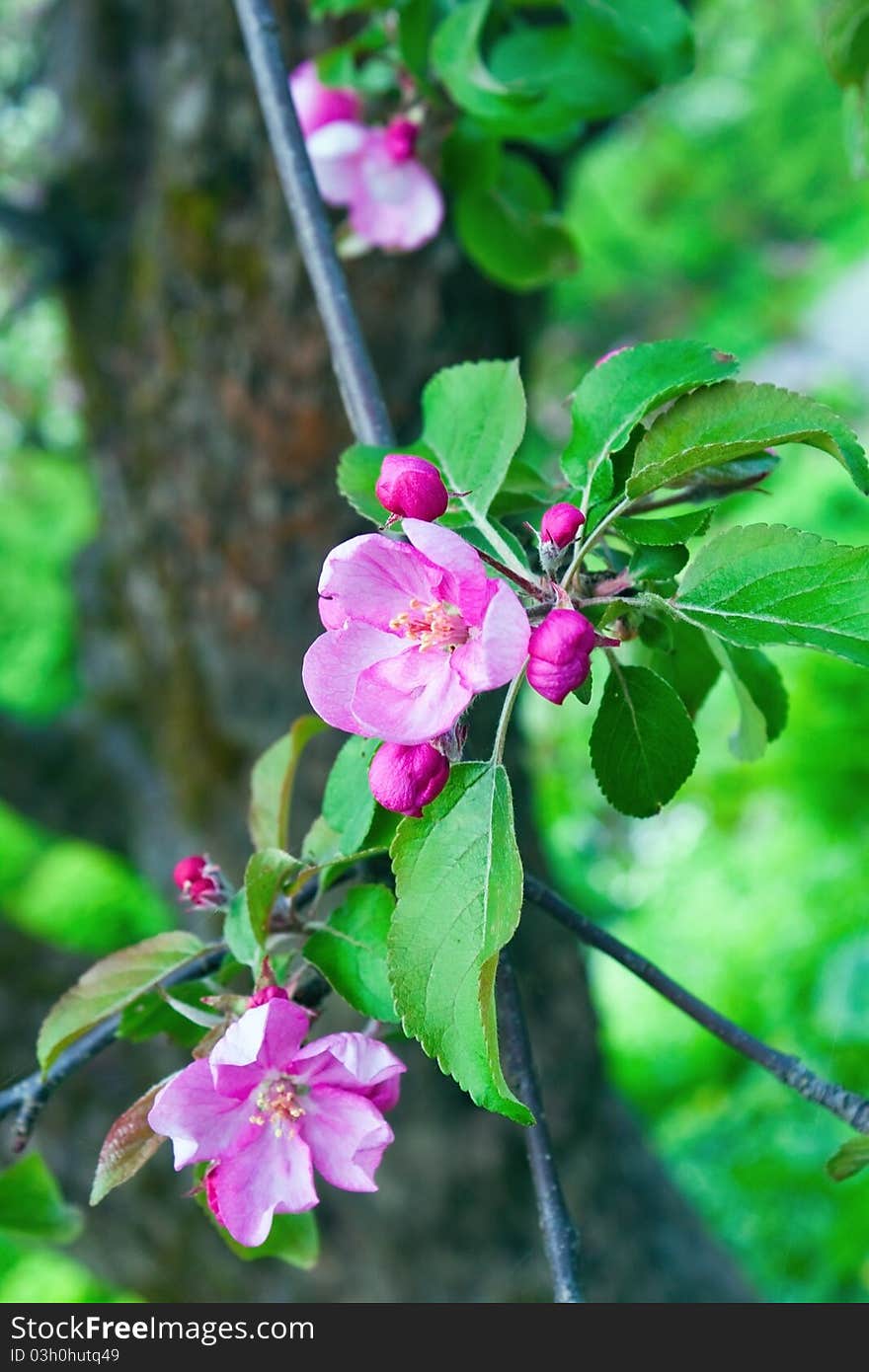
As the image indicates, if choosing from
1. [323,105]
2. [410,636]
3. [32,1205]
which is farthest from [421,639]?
[323,105]

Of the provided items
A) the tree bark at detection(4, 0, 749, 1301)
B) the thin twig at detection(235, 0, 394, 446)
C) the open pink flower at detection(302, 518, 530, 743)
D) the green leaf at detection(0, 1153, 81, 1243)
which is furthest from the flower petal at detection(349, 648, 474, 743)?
the tree bark at detection(4, 0, 749, 1301)

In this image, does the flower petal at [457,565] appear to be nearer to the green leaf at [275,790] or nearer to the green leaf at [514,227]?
the green leaf at [275,790]

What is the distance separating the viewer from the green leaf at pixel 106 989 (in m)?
0.54

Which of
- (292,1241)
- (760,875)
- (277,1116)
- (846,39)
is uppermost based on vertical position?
(846,39)

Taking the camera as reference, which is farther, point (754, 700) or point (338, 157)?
point (338, 157)

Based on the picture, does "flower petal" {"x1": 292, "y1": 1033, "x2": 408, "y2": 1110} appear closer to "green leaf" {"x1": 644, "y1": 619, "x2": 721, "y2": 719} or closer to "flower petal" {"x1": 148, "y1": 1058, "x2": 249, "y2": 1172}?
"flower petal" {"x1": 148, "y1": 1058, "x2": 249, "y2": 1172}

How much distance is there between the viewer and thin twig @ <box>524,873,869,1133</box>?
19.7 inches

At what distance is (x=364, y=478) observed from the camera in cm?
53

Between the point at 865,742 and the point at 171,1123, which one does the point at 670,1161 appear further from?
the point at 171,1123

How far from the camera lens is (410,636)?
44 cm

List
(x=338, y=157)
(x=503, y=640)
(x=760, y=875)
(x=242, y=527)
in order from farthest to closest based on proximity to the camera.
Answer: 1. (x=760, y=875)
2. (x=242, y=527)
3. (x=338, y=157)
4. (x=503, y=640)

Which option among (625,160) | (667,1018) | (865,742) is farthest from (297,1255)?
(625,160)

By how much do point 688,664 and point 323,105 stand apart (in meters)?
0.54

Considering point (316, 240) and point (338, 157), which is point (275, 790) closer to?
point (316, 240)
